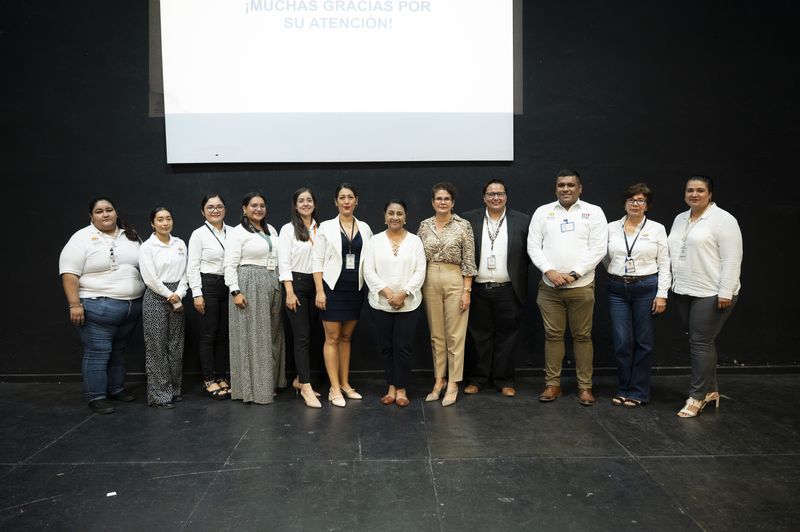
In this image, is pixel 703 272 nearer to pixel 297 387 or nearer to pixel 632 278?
pixel 632 278

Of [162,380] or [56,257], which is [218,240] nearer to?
[162,380]

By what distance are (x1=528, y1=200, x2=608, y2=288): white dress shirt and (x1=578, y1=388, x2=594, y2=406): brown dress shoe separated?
30.1 inches

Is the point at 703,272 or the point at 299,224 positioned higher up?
the point at 299,224

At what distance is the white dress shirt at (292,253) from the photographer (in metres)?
3.48

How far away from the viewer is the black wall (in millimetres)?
4117

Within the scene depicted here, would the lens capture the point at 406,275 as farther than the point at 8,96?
No

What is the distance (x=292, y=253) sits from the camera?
3.50 metres

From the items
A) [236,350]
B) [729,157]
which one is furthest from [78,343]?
[729,157]

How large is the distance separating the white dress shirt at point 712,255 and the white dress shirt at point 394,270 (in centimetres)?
167

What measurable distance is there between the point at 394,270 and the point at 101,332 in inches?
81.0

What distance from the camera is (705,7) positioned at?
163 inches

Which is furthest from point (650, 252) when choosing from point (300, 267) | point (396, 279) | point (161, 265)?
point (161, 265)

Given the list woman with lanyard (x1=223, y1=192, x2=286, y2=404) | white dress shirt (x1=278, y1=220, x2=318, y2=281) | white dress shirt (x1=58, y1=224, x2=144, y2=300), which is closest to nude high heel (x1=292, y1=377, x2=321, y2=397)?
woman with lanyard (x1=223, y1=192, x2=286, y2=404)

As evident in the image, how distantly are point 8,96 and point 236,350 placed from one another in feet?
9.24
